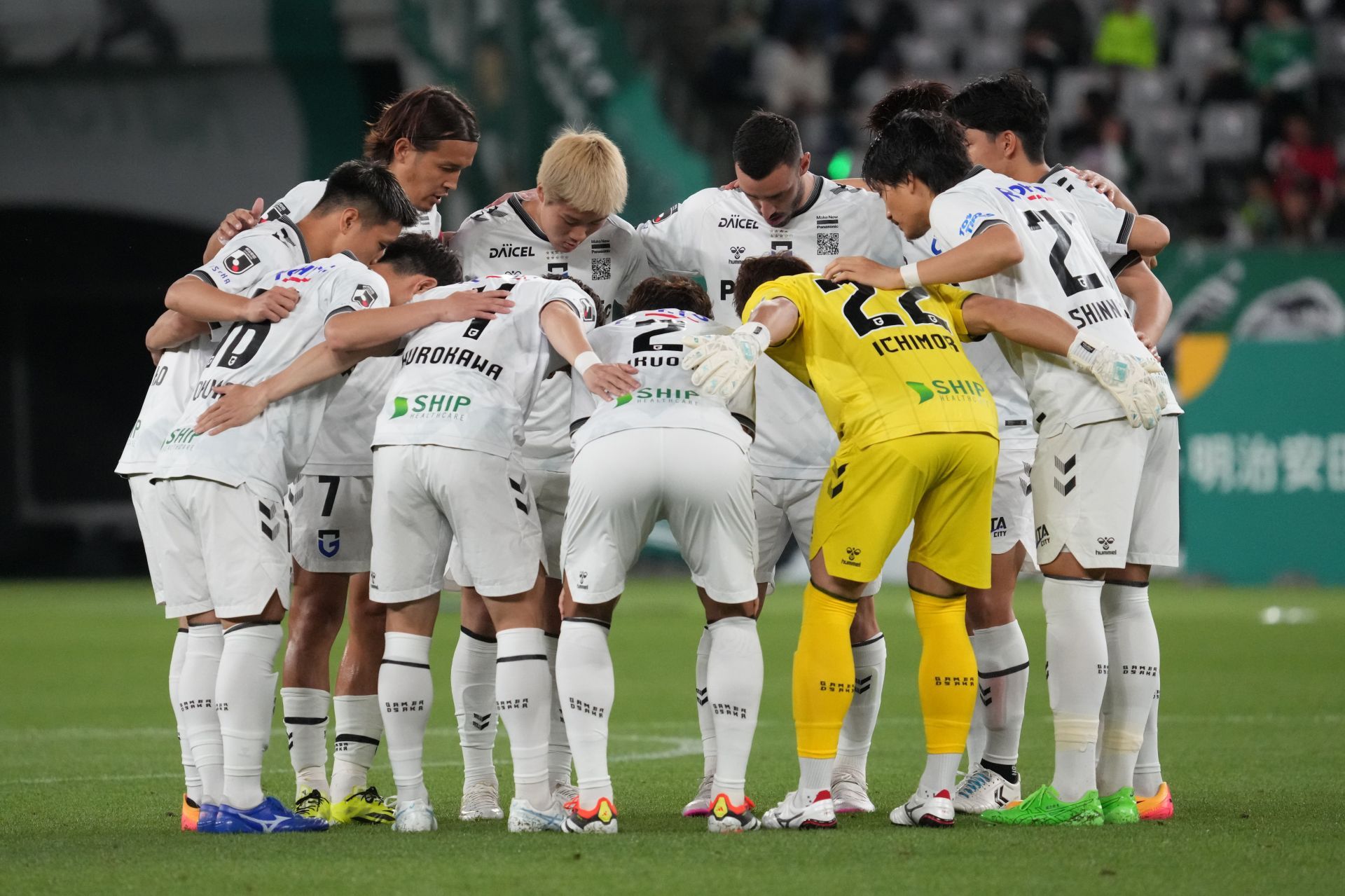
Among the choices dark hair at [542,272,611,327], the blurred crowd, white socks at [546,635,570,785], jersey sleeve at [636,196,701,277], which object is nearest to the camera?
white socks at [546,635,570,785]

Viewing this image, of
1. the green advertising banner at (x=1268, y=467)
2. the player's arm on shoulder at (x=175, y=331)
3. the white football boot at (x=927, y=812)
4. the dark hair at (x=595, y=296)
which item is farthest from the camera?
the green advertising banner at (x=1268, y=467)

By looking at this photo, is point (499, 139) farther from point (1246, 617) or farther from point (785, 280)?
point (785, 280)

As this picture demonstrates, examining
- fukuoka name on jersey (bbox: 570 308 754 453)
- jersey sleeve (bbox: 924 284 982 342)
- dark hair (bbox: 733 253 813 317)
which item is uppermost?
dark hair (bbox: 733 253 813 317)

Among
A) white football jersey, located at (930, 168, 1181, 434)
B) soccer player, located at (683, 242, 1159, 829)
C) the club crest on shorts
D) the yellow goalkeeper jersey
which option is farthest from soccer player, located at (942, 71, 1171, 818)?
the club crest on shorts

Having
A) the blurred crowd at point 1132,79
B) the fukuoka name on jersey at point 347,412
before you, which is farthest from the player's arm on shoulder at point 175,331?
the blurred crowd at point 1132,79

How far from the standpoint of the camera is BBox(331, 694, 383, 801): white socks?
251 inches

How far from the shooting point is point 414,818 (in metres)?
5.84

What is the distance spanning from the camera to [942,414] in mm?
5695

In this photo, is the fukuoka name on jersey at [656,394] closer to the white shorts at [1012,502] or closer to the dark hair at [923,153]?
the dark hair at [923,153]

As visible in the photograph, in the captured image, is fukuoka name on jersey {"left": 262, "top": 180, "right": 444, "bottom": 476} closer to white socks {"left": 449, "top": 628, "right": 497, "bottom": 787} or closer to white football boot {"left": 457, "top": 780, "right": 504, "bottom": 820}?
white socks {"left": 449, "top": 628, "right": 497, "bottom": 787}

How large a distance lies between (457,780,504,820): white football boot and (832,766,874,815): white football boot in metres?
1.25

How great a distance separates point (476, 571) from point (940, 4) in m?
19.1

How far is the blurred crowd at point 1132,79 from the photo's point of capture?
65.1ft

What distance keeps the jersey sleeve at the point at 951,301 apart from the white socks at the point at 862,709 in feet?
4.12
